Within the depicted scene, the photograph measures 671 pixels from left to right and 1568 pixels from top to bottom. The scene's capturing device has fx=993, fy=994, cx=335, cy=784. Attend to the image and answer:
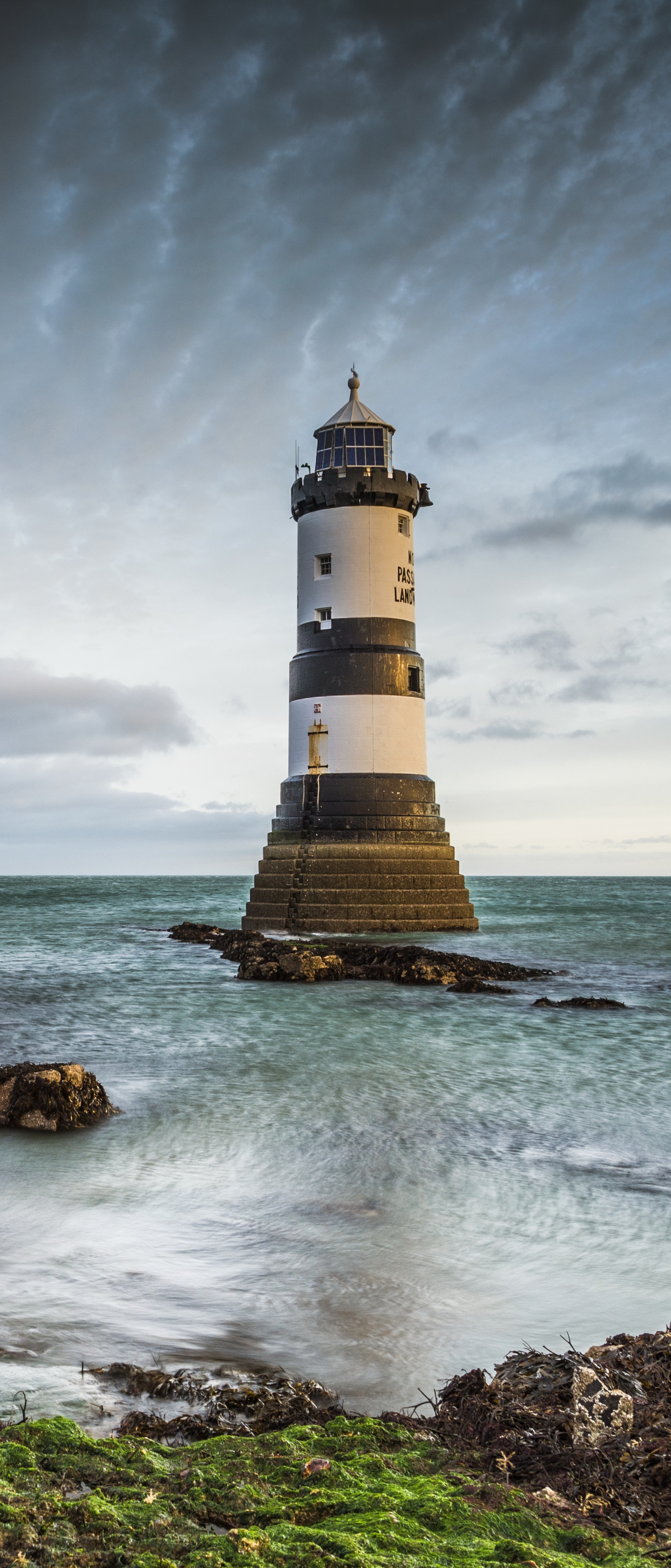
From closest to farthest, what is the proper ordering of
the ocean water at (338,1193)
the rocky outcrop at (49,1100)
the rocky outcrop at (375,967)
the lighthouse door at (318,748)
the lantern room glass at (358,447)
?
1. the ocean water at (338,1193)
2. the rocky outcrop at (49,1100)
3. the rocky outcrop at (375,967)
4. the lighthouse door at (318,748)
5. the lantern room glass at (358,447)

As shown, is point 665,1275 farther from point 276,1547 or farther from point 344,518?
point 344,518

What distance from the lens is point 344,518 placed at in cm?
2338

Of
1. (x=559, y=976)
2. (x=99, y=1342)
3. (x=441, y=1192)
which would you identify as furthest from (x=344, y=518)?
(x=99, y=1342)

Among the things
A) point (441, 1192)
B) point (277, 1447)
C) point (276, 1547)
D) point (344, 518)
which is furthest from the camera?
point (344, 518)

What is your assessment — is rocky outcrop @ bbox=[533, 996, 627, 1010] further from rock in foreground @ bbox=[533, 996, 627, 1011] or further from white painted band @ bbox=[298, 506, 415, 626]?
white painted band @ bbox=[298, 506, 415, 626]

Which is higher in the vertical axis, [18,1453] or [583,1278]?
[18,1453]

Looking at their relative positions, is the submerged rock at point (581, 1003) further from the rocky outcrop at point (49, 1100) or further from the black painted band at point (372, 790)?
the black painted band at point (372, 790)

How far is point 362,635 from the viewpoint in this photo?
22.8 meters

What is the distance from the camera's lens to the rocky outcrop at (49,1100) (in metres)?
7.22

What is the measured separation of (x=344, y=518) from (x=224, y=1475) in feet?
73.1

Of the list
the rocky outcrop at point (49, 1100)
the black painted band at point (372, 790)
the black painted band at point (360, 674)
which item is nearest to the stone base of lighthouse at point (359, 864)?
the black painted band at point (372, 790)

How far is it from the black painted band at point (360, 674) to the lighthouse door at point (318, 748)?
31.1 inches

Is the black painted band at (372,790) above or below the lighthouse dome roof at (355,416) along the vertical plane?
below

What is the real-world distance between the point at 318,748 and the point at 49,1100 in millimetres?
16193
